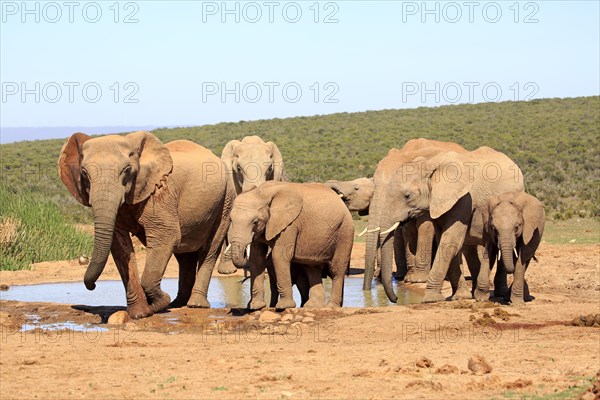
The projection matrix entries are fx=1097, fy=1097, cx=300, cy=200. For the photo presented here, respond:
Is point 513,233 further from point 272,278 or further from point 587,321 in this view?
point 272,278

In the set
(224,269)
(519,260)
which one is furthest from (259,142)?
(519,260)

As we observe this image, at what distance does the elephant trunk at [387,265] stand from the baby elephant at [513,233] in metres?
1.22

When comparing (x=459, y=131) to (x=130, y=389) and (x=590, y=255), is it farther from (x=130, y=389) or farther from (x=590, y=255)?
(x=130, y=389)

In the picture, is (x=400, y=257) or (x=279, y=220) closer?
(x=279, y=220)

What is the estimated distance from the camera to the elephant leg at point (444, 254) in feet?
47.2

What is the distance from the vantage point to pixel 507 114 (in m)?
74.6

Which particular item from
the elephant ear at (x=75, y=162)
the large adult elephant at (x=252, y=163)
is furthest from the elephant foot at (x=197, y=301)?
the large adult elephant at (x=252, y=163)

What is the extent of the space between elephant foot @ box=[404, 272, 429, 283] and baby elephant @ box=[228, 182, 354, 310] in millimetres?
2863

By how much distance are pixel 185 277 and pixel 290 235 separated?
2414 mm

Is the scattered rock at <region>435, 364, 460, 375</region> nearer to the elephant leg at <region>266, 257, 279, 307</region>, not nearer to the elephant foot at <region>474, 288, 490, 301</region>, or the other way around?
the elephant leg at <region>266, 257, 279, 307</region>

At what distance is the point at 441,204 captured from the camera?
14.2m

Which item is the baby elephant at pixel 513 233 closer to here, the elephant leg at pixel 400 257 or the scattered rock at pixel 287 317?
the scattered rock at pixel 287 317

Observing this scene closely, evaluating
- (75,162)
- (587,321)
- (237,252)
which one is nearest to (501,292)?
(587,321)

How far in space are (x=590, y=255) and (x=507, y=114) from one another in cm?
5605
